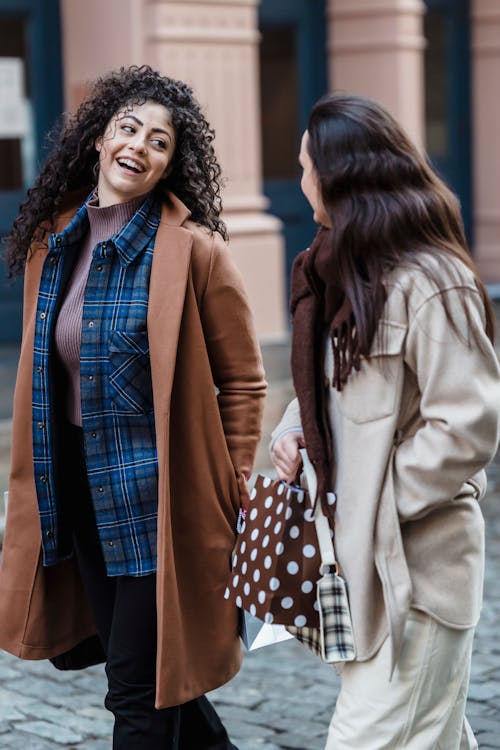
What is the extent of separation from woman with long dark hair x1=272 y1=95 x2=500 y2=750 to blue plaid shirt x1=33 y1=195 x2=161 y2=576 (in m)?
0.57

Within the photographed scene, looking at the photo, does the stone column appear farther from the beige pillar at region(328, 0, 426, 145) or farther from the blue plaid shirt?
the blue plaid shirt

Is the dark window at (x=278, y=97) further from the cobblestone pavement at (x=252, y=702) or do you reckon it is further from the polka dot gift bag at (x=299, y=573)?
the polka dot gift bag at (x=299, y=573)

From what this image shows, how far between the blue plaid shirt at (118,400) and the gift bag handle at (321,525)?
0.56 metres

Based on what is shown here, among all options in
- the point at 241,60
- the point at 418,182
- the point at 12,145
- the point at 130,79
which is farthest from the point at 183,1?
the point at 418,182

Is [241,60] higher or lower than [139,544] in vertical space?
higher

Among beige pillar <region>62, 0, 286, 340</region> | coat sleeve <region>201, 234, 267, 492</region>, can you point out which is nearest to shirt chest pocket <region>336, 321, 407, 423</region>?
coat sleeve <region>201, 234, 267, 492</region>

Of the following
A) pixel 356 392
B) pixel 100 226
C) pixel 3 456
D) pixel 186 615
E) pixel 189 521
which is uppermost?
pixel 100 226

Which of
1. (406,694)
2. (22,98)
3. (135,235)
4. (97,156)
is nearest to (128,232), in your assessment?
(135,235)

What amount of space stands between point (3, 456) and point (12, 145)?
435 cm

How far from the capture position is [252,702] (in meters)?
4.48

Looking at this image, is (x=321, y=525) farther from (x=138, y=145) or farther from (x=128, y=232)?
(x=138, y=145)

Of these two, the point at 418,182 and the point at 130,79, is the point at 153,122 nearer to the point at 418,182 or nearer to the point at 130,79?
the point at 130,79

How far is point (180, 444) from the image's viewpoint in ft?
10.8

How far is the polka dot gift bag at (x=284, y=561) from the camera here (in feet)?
9.21
